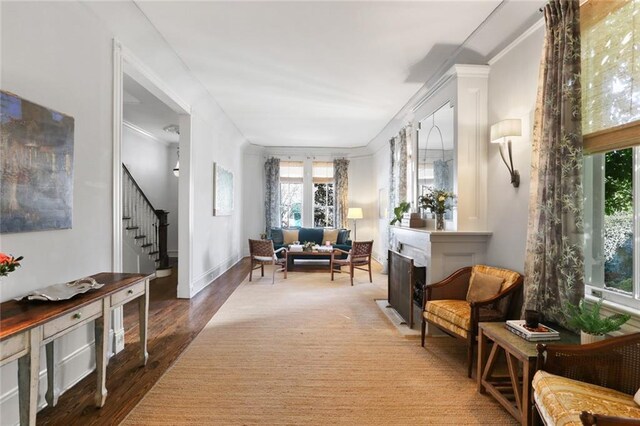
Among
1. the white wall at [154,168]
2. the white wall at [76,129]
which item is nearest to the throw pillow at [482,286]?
the white wall at [76,129]

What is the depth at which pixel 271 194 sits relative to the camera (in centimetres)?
900

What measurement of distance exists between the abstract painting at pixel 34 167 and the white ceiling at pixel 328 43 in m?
1.45

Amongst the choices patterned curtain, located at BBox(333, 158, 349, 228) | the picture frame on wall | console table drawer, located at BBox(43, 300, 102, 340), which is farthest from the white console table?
patterned curtain, located at BBox(333, 158, 349, 228)

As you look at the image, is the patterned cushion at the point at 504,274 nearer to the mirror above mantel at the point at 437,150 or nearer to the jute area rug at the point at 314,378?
the jute area rug at the point at 314,378

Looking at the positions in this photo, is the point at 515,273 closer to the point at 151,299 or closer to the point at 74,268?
the point at 74,268

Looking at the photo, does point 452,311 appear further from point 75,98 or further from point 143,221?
point 143,221

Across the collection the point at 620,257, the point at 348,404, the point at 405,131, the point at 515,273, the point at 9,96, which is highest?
the point at 405,131

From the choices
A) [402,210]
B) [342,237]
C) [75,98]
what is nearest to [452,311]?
[402,210]

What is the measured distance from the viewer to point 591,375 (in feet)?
5.69

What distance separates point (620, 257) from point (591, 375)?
2.98 feet

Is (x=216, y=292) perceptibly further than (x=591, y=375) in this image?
Yes

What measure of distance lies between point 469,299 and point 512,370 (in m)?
1.11

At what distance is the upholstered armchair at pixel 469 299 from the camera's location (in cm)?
262

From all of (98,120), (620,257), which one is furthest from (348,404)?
(98,120)
